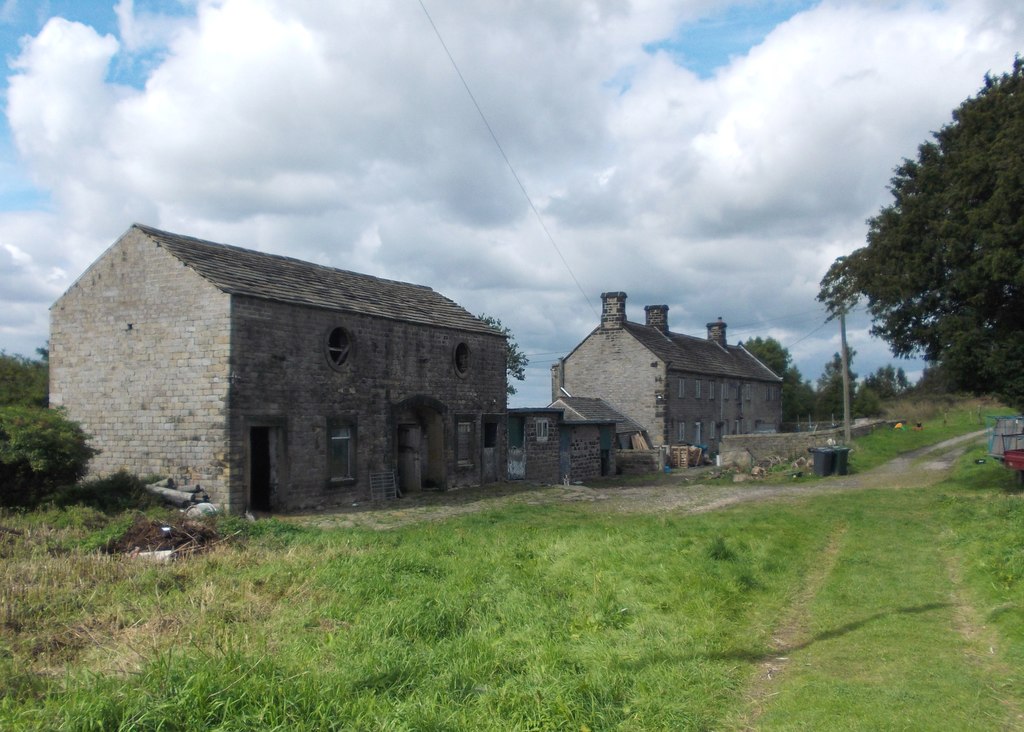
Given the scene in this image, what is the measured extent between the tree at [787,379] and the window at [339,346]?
5334 centimetres

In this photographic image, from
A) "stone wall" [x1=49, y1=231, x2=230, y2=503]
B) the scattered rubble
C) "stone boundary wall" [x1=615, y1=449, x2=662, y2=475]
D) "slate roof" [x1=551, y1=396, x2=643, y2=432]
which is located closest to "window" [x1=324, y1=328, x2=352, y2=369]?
"stone wall" [x1=49, y1=231, x2=230, y2=503]

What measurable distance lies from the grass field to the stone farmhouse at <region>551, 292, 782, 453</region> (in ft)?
91.5

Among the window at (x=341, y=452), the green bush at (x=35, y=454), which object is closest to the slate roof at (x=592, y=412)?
the window at (x=341, y=452)

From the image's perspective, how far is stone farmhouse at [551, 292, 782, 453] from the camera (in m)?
42.0

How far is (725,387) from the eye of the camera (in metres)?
49.9

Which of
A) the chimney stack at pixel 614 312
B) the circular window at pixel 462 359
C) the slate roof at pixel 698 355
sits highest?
the chimney stack at pixel 614 312

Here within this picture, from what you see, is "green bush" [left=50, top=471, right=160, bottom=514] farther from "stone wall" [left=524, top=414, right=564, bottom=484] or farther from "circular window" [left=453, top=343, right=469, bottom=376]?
"stone wall" [left=524, top=414, right=564, bottom=484]

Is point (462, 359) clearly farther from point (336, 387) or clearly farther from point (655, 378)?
point (655, 378)

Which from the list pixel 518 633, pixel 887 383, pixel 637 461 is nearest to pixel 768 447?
pixel 637 461

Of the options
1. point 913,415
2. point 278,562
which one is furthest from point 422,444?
point 913,415

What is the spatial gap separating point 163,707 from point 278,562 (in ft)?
19.0

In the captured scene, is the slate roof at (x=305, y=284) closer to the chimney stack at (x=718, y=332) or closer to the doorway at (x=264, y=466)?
the doorway at (x=264, y=466)

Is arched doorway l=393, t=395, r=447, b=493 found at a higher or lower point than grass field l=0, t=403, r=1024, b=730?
higher

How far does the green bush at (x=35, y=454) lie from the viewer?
15812 mm
